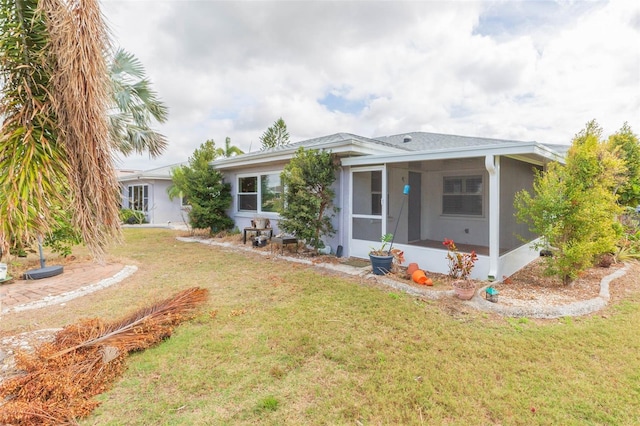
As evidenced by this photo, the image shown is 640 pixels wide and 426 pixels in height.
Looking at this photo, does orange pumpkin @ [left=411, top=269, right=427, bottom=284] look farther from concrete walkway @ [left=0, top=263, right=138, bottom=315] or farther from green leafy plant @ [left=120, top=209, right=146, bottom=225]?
concrete walkway @ [left=0, top=263, right=138, bottom=315]

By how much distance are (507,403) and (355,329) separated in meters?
1.82

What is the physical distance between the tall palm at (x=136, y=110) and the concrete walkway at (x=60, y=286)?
3061mm

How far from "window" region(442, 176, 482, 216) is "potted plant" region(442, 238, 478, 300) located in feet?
10.3

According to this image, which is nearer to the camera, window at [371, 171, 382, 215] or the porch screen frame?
the porch screen frame

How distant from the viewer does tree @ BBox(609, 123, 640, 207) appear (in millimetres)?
9695

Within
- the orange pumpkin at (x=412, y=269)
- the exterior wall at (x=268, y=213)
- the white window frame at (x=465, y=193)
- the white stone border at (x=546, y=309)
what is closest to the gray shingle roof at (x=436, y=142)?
the white window frame at (x=465, y=193)

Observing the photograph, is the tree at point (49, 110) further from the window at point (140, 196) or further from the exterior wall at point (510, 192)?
the window at point (140, 196)

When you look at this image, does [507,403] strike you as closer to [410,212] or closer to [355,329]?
[355,329]

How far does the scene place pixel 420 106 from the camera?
18844 mm

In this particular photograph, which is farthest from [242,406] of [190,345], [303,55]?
[303,55]

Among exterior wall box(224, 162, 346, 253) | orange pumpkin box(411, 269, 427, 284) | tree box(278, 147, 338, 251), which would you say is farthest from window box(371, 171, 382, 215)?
orange pumpkin box(411, 269, 427, 284)

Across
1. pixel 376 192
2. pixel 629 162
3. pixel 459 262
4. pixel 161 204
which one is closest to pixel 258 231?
pixel 376 192

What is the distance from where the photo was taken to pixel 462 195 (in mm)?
9000

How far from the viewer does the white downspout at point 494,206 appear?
5.64m
